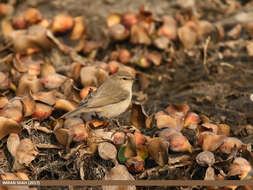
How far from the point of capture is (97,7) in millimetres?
6852

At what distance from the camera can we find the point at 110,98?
4.60m

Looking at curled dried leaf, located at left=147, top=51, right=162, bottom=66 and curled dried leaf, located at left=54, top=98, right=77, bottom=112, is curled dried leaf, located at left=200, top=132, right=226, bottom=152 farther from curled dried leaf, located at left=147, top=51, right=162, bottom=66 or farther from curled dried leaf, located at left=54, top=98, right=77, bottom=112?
curled dried leaf, located at left=147, top=51, right=162, bottom=66

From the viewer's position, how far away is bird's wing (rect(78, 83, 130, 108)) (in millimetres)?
4272

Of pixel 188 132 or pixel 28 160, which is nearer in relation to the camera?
pixel 28 160

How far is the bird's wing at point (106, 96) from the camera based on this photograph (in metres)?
4.27

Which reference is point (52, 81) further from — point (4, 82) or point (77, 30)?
point (77, 30)

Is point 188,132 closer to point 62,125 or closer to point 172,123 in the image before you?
point 172,123

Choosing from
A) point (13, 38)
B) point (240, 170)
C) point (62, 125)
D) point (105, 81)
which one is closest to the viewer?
point (240, 170)

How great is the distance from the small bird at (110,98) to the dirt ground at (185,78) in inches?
7.7

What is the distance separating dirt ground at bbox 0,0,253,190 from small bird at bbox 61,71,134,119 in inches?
7.7

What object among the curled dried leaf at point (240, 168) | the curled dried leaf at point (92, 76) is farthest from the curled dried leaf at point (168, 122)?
the curled dried leaf at point (92, 76)

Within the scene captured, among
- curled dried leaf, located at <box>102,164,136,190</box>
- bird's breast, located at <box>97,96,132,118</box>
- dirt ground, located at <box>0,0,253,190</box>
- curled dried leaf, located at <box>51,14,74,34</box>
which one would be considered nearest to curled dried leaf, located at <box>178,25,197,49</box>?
dirt ground, located at <box>0,0,253,190</box>

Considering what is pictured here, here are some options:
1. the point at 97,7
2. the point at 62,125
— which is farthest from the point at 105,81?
the point at 97,7

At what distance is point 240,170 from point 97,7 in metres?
4.17
